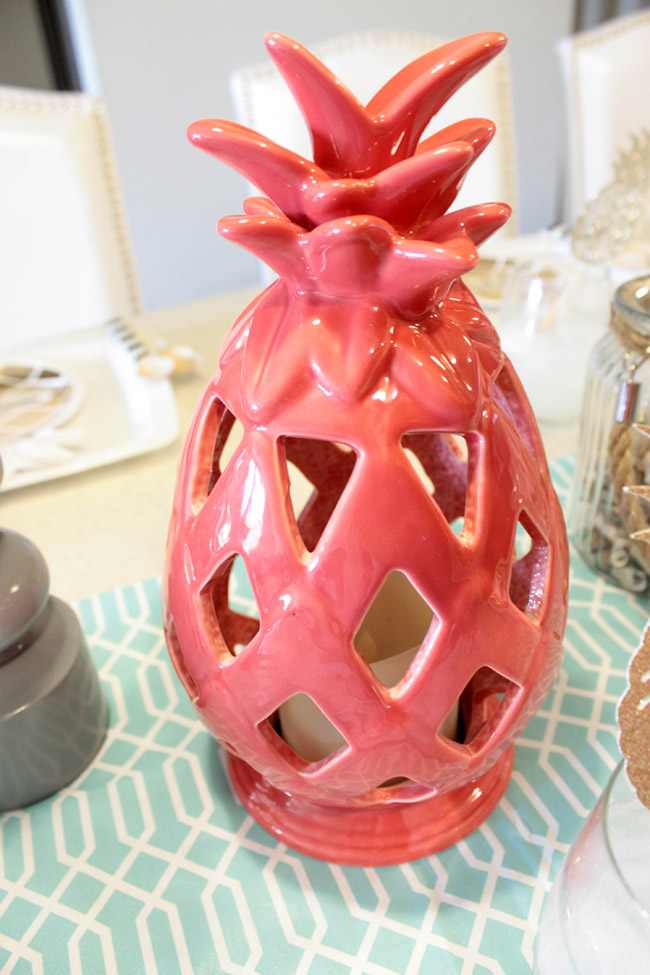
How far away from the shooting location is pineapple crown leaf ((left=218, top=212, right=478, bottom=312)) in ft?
0.76

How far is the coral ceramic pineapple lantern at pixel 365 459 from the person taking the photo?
9.7 inches

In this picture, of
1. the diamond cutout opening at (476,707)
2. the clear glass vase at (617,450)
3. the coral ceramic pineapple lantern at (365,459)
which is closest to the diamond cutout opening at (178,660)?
the coral ceramic pineapple lantern at (365,459)

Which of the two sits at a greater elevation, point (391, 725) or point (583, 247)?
point (583, 247)

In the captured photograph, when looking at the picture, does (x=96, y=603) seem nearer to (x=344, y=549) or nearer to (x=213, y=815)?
(x=213, y=815)

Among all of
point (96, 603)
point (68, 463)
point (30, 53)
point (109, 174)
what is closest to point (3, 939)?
point (96, 603)

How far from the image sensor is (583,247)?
2.43 ft

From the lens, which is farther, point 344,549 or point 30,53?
point 30,53

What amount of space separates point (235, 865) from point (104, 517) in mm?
314

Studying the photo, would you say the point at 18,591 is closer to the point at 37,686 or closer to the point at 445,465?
the point at 37,686

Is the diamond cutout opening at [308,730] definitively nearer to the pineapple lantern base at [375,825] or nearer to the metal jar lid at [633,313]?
the pineapple lantern base at [375,825]

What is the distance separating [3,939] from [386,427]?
0.27 metres

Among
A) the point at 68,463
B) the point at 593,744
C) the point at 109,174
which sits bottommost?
the point at 593,744

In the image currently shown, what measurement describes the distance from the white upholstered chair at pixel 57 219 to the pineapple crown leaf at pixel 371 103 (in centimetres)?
80

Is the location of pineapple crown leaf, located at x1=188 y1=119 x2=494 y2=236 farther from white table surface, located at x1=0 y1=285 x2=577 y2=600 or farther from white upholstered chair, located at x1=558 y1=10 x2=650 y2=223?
white upholstered chair, located at x1=558 y1=10 x2=650 y2=223
